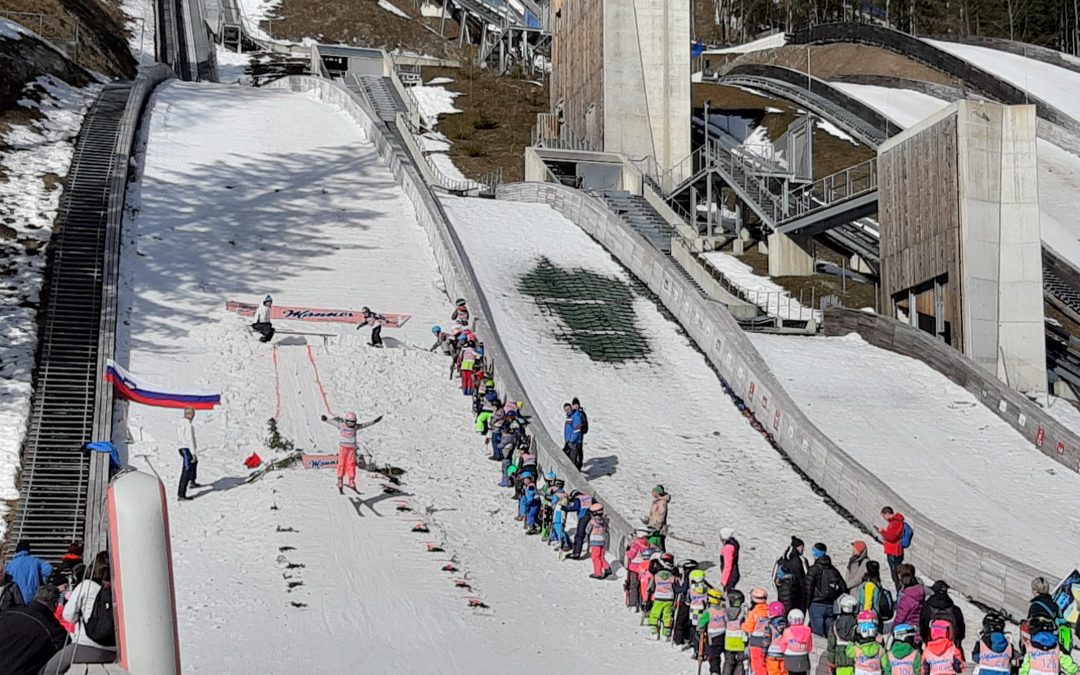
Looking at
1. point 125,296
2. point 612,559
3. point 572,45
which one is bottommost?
point 612,559

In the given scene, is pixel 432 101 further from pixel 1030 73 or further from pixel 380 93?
pixel 1030 73

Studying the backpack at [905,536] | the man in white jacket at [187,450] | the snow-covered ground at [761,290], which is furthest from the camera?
the snow-covered ground at [761,290]

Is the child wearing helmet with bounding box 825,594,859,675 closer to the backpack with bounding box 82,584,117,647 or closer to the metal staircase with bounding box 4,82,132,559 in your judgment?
the backpack with bounding box 82,584,117,647

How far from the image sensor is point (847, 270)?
3462 centimetres

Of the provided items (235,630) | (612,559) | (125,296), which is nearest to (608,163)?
(125,296)

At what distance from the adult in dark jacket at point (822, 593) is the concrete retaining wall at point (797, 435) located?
113 inches

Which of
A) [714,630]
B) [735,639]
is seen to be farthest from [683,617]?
[735,639]

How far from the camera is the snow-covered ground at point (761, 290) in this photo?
3000cm

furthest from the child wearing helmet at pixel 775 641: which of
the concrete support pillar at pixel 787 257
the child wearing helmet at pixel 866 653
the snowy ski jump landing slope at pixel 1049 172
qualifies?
the snowy ski jump landing slope at pixel 1049 172

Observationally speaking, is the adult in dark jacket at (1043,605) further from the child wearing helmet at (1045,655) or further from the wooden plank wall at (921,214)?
the wooden plank wall at (921,214)

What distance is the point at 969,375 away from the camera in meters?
23.1

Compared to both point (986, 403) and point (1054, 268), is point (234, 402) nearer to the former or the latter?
point (986, 403)

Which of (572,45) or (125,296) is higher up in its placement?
(572,45)

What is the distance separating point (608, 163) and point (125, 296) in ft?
65.0
